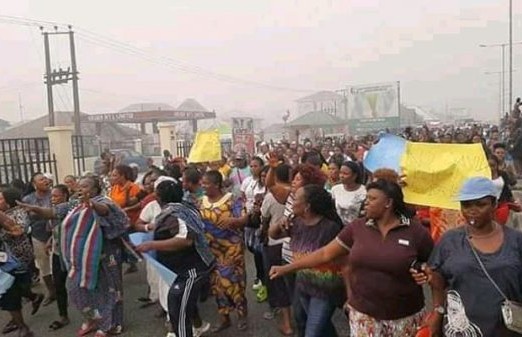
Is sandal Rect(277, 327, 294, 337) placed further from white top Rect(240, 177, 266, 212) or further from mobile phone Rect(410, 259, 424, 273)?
mobile phone Rect(410, 259, 424, 273)

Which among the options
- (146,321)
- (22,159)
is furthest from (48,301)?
(22,159)

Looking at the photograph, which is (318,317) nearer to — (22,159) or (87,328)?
(87,328)

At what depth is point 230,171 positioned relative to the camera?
29.7 feet

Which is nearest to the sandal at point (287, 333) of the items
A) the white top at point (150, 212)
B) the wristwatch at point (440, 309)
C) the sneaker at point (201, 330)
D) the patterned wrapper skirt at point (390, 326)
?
the sneaker at point (201, 330)

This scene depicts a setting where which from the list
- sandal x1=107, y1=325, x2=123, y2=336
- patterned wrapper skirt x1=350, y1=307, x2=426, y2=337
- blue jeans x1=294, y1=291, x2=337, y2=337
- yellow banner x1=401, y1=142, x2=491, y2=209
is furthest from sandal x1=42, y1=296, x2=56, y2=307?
patterned wrapper skirt x1=350, y1=307, x2=426, y2=337

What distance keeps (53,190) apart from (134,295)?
5.35 feet

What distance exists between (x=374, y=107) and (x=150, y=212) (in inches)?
2008

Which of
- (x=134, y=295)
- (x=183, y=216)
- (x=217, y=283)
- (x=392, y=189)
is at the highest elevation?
(x=392, y=189)

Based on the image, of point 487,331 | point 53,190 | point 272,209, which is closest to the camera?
point 487,331

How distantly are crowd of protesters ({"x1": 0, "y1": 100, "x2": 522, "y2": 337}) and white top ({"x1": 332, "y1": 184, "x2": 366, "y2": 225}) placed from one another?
0.01 metres

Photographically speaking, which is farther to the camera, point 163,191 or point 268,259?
point 268,259

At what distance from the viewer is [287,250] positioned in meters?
4.63

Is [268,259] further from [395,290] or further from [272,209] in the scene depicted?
[395,290]

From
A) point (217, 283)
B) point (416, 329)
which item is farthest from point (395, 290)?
point (217, 283)
